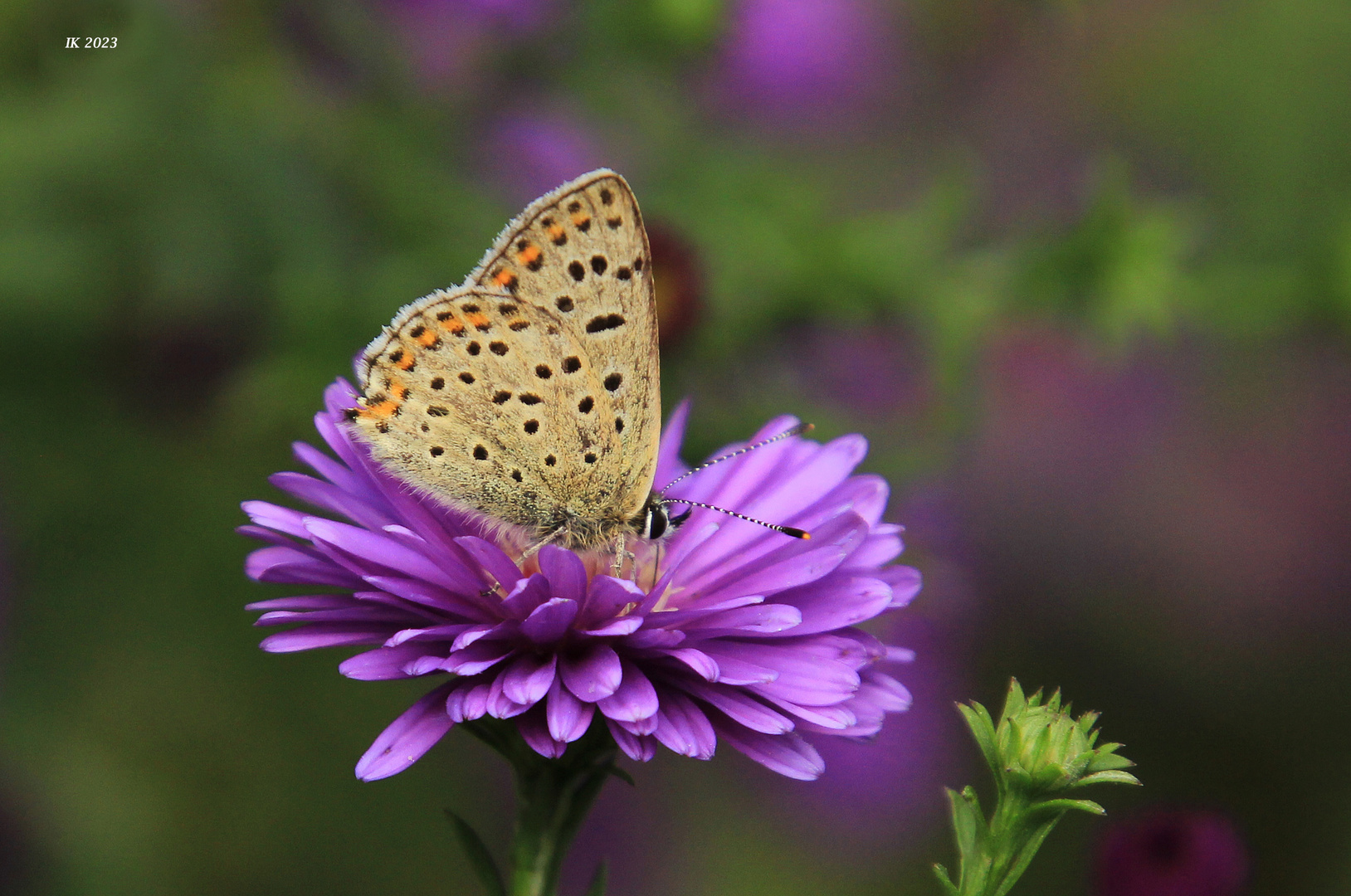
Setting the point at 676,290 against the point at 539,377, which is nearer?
the point at 539,377

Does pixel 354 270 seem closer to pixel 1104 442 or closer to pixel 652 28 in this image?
pixel 652 28

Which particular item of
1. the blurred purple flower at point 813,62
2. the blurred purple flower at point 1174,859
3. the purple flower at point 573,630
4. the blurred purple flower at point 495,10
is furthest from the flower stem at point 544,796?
the blurred purple flower at point 813,62

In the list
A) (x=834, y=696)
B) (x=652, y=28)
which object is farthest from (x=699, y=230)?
(x=834, y=696)

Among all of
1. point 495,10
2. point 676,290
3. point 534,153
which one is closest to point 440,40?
point 495,10

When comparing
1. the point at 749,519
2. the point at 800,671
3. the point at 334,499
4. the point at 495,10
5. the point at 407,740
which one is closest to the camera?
Answer: the point at 407,740

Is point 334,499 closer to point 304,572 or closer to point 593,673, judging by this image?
point 304,572
